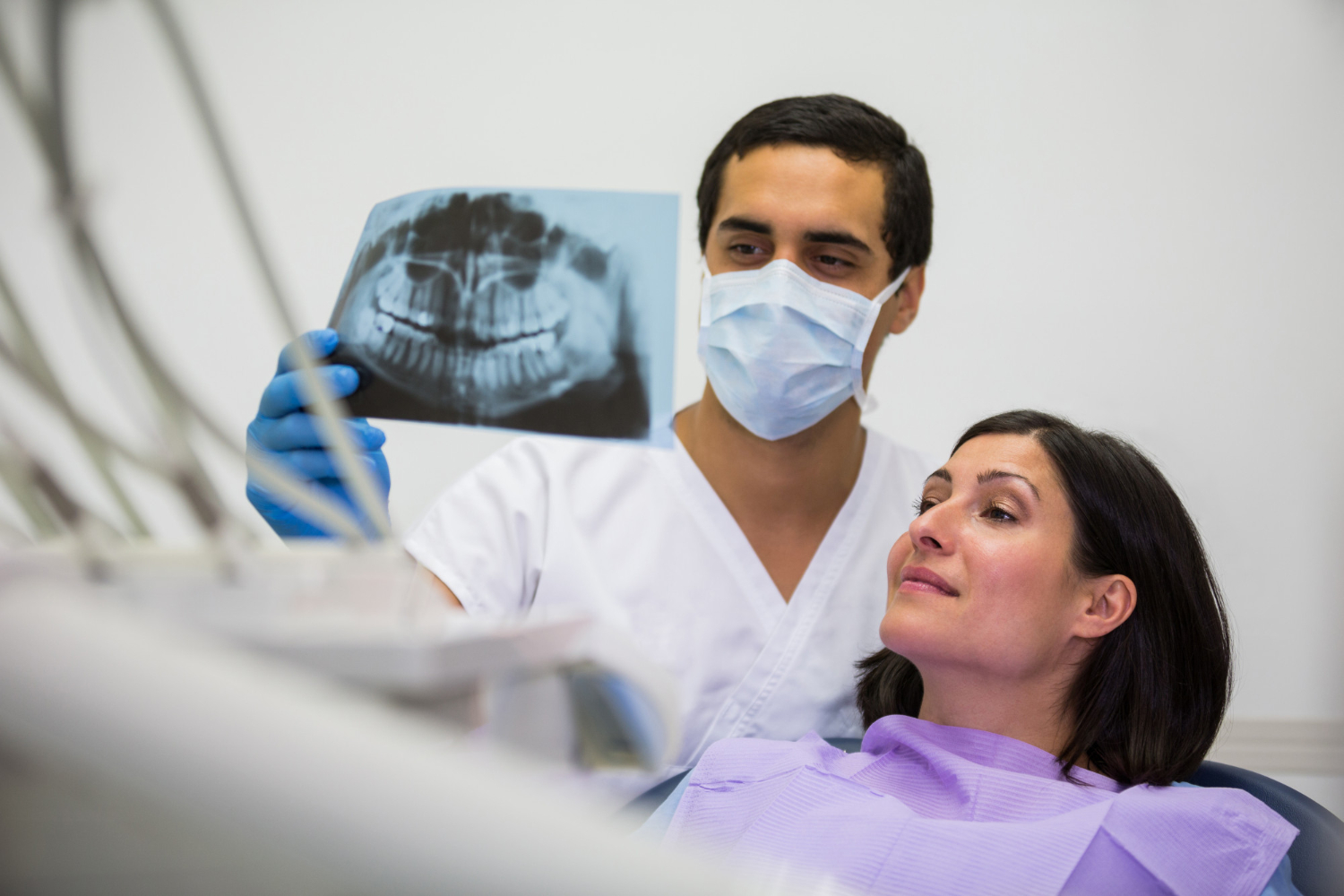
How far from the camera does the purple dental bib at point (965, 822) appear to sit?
2.93ft

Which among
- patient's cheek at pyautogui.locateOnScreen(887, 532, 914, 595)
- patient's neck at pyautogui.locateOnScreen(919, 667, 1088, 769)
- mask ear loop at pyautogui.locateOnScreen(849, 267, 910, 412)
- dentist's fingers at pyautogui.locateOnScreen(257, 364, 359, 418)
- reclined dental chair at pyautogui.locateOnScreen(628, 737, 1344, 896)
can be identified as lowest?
reclined dental chair at pyautogui.locateOnScreen(628, 737, 1344, 896)

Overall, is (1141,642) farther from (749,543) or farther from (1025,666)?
(749,543)

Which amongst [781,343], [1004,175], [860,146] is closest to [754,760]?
[781,343]

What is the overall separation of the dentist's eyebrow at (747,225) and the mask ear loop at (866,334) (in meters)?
0.20

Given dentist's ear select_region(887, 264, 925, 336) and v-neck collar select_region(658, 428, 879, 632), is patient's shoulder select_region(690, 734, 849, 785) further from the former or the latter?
dentist's ear select_region(887, 264, 925, 336)

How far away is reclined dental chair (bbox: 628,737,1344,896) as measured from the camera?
0.92 m

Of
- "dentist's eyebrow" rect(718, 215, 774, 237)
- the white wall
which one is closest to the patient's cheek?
"dentist's eyebrow" rect(718, 215, 774, 237)

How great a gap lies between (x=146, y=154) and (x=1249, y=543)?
2368 millimetres

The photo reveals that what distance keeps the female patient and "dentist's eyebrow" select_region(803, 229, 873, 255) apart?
36 cm

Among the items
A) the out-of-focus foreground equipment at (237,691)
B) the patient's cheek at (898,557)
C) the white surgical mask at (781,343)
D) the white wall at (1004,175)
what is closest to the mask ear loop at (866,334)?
the white surgical mask at (781,343)

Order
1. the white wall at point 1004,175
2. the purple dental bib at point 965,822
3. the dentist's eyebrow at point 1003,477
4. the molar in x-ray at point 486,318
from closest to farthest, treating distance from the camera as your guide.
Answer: the purple dental bib at point 965,822
the molar in x-ray at point 486,318
the dentist's eyebrow at point 1003,477
the white wall at point 1004,175

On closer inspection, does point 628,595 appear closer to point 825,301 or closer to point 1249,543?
point 825,301

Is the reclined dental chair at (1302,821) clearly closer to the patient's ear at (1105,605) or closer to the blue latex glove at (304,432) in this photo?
the patient's ear at (1105,605)

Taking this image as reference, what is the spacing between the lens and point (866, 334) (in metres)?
1.37
